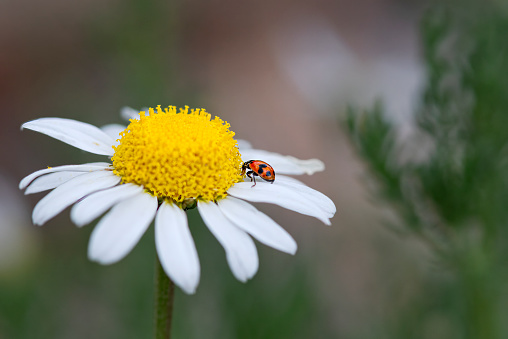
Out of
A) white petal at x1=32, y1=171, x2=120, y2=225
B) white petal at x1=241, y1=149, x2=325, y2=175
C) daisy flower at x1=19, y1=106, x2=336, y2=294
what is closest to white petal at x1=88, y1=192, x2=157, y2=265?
daisy flower at x1=19, y1=106, x2=336, y2=294

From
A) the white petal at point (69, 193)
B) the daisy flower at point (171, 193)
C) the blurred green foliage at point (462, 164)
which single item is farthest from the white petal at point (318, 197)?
the blurred green foliage at point (462, 164)

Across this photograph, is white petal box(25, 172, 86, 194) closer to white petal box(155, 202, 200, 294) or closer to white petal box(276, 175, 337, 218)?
white petal box(155, 202, 200, 294)

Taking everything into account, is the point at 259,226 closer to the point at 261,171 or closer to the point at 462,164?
the point at 261,171

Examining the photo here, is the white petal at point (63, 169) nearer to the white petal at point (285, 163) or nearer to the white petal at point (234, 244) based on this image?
the white petal at point (234, 244)

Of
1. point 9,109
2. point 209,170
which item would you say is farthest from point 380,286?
point 9,109

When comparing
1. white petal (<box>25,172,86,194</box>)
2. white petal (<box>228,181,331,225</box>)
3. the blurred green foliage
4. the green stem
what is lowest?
the green stem

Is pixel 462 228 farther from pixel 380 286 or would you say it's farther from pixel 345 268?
pixel 345 268

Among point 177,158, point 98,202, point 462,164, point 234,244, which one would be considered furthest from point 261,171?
point 462,164
